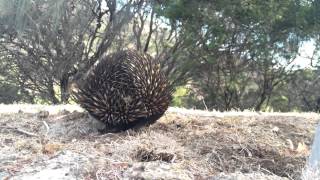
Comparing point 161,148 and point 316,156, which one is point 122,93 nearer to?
point 161,148

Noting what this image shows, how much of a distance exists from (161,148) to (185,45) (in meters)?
10.8

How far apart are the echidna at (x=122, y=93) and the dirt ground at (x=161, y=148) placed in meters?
0.23

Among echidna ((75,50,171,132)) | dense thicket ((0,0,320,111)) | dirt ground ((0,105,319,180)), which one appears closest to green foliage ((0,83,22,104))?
dense thicket ((0,0,320,111))

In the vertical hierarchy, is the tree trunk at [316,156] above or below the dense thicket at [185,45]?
below

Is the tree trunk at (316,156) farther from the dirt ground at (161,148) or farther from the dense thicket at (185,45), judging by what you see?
the dense thicket at (185,45)

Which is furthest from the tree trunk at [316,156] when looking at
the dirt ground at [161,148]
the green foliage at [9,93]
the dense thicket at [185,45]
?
the green foliage at [9,93]

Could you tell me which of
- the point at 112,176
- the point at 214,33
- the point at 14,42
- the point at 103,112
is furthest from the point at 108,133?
the point at 14,42

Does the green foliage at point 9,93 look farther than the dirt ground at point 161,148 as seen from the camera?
Yes

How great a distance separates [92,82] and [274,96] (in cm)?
1127

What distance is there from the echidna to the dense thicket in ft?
26.0

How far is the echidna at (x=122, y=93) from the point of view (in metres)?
6.90

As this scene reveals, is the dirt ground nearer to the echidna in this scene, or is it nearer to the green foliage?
the echidna

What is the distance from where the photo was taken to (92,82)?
7023mm

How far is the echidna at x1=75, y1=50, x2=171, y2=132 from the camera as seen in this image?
6902 mm
